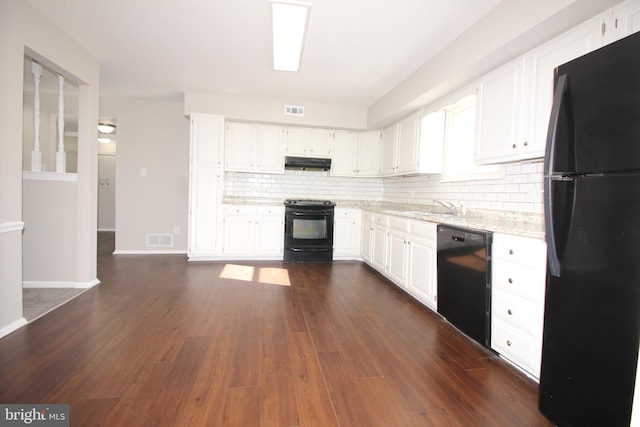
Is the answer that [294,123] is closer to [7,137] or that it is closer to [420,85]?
[420,85]

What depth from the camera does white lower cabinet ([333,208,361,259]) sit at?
202 inches

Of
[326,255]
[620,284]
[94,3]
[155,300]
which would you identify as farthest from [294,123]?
[620,284]

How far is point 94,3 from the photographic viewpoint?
2465 millimetres

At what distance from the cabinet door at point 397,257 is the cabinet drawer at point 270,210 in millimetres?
1859

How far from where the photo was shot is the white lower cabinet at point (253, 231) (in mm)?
4863

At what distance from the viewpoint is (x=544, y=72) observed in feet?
6.89

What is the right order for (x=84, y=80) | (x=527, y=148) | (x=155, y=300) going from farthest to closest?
(x=84, y=80) → (x=155, y=300) → (x=527, y=148)

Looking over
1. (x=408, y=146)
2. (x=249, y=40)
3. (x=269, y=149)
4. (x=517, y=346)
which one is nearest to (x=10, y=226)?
(x=249, y=40)

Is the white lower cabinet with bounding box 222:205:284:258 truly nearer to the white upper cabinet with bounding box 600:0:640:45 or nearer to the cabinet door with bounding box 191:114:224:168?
the cabinet door with bounding box 191:114:224:168

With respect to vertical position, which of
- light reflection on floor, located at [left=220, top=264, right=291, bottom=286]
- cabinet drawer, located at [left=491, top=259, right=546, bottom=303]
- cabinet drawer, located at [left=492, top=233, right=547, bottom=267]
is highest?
cabinet drawer, located at [left=492, top=233, right=547, bottom=267]

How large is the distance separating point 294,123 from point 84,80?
8.69 ft

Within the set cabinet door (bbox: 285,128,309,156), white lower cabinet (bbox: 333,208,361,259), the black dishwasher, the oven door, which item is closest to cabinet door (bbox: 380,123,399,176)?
white lower cabinet (bbox: 333,208,361,259)

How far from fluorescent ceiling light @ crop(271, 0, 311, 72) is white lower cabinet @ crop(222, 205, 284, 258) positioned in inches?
88.1

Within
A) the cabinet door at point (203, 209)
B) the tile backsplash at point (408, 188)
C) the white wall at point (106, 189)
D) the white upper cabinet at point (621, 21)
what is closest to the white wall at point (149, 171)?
the cabinet door at point (203, 209)
